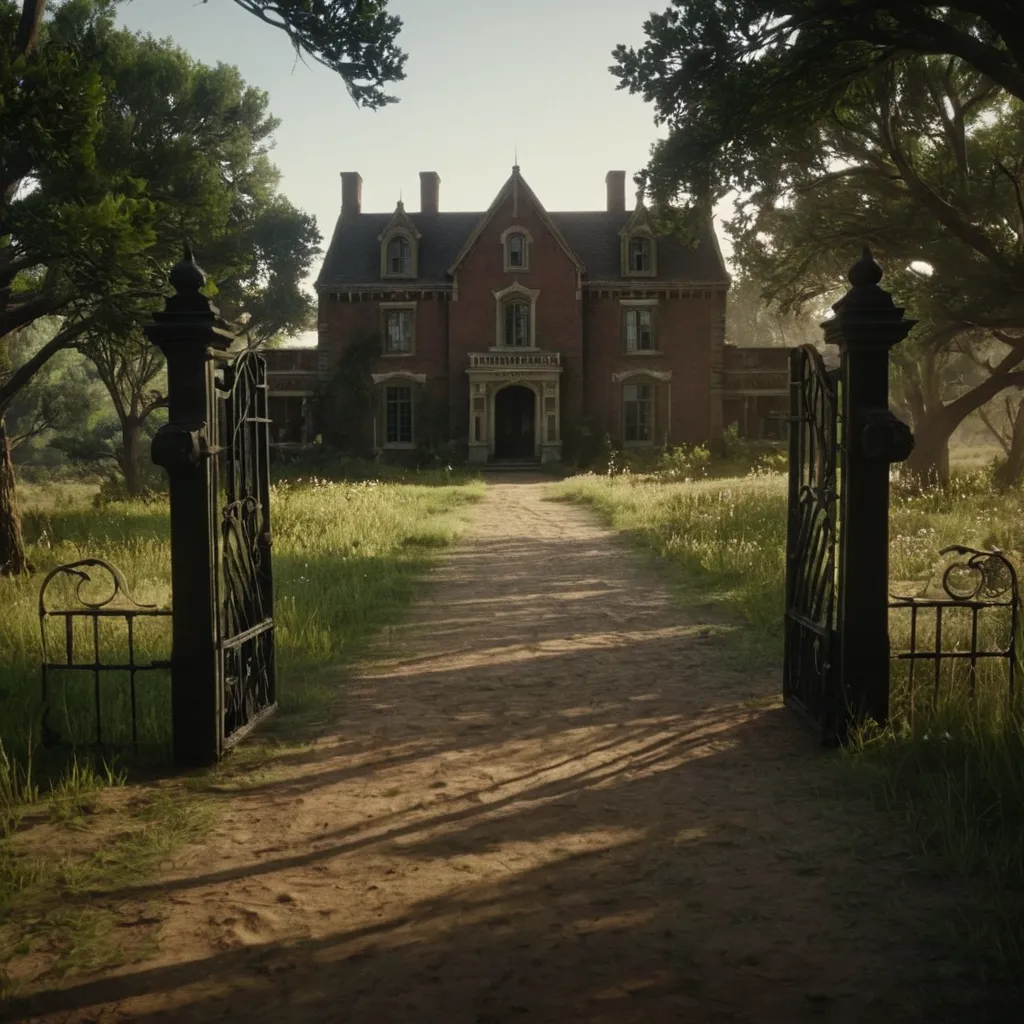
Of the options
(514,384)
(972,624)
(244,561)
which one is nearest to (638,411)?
(514,384)

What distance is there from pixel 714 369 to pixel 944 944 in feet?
112

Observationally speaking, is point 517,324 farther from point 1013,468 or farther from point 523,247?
point 1013,468

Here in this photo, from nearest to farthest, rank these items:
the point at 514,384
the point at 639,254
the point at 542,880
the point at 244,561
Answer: the point at 542,880 < the point at 244,561 < the point at 514,384 < the point at 639,254

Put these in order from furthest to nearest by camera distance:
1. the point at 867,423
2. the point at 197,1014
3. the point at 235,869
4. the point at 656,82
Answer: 1. the point at 656,82
2. the point at 867,423
3. the point at 235,869
4. the point at 197,1014

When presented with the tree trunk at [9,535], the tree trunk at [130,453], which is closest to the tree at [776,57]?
the tree trunk at [9,535]

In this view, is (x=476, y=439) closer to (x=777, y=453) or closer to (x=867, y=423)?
(x=777, y=453)

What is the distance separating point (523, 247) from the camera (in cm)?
3656

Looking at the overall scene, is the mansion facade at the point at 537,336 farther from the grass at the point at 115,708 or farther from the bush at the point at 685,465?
the grass at the point at 115,708

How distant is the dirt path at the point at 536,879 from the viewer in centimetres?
333

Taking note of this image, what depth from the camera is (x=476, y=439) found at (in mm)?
36094

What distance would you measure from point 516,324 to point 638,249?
16.6 feet

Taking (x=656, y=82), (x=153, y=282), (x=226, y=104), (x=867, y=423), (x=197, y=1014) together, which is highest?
(x=226, y=104)

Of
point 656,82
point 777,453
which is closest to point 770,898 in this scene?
point 656,82

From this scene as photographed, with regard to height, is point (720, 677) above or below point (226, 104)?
below
